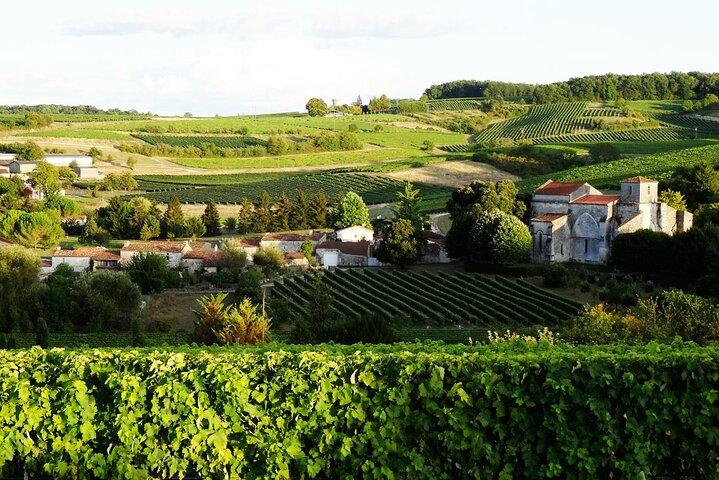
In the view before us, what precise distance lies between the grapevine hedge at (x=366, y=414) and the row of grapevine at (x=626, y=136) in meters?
103

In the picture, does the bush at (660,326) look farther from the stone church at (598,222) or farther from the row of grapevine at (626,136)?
the row of grapevine at (626,136)

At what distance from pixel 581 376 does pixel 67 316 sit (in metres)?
40.0

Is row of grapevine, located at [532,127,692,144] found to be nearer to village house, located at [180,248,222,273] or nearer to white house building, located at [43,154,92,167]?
white house building, located at [43,154,92,167]

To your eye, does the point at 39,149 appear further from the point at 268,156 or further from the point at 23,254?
the point at 23,254

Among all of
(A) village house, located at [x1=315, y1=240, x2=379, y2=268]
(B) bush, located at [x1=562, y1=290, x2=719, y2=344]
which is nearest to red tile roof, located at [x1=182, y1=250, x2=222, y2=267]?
(A) village house, located at [x1=315, y1=240, x2=379, y2=268]

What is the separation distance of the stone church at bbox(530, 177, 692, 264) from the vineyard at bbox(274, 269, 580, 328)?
19.2ft

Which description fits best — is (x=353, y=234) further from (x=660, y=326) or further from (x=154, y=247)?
(x=660, y=326)

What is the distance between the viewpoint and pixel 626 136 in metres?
116

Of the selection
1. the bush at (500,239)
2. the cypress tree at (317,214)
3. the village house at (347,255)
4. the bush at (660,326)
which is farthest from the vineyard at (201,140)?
the bush at (660,326)

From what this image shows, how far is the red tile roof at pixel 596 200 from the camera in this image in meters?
58.6

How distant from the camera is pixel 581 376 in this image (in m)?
12.6

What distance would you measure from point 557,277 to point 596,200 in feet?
29.6

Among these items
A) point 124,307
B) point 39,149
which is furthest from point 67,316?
point 39,149

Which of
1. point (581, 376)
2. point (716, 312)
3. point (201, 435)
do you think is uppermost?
point (581, 376)
